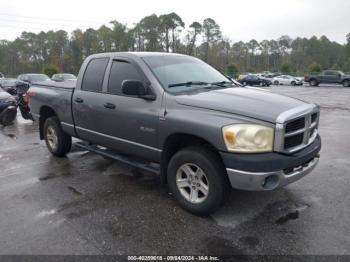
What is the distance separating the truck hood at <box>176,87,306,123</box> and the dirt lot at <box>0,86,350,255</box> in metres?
1.24

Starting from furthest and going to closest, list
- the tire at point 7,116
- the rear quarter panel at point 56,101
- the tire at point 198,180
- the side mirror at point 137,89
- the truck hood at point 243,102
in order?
the tire at point 7,116
the rear quarter panel at point 56,101
the side mirror at point 137,89
the tire at point 198,180
the truck hood at point 243,102

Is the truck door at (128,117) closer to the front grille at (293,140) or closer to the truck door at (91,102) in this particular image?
the truck door at (91,102)

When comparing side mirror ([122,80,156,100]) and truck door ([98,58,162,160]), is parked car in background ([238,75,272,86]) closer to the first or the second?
truck door ([98,58,162,160])

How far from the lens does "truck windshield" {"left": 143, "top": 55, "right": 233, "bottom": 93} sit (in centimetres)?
417

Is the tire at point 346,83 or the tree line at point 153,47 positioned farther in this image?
the tree line at point 153,47

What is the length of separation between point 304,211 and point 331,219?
1.01ft

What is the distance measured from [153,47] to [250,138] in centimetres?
7559

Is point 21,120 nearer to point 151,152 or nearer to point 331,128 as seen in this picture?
point 151,152

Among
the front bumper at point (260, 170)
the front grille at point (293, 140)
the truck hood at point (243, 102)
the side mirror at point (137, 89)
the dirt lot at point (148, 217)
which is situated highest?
the side mirror at point (137, 89)

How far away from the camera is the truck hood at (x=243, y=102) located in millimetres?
3340

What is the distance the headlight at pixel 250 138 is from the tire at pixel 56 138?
3888 mm

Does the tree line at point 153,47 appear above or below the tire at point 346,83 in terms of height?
above

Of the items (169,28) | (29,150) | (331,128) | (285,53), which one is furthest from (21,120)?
(285,53)

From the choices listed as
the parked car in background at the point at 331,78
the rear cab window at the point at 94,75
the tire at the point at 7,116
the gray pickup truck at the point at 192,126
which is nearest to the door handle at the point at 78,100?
the gray pickup truck at the point at 192,126
